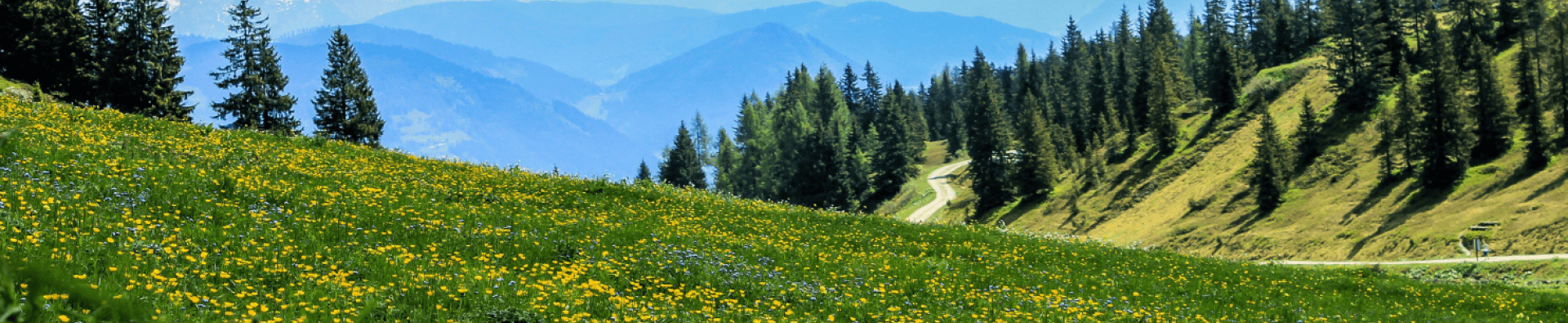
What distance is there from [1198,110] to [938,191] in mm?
33215

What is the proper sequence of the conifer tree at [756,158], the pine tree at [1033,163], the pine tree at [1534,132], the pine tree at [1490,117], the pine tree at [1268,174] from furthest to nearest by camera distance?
the conifer tree at [756,158] < the pine tree at [1033,163] < the pine tree at [1268,174] < the pine tree at [1490,117] < the pine tree at [1534,132]

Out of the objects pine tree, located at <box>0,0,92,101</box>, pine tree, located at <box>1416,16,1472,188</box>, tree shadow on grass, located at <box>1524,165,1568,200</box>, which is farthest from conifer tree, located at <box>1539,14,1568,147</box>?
pine tree, located at <box>0,0,92,101</box>

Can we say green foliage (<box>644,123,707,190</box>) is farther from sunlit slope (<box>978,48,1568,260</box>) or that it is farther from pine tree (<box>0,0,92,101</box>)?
pine tree (<box>0,0,92,101</box>)

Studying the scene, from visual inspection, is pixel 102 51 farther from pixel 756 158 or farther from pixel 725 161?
pixel 725 161

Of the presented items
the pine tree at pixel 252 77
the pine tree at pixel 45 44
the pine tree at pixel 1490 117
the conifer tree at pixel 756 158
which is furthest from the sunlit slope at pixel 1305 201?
the pine tree at pixel 45 44

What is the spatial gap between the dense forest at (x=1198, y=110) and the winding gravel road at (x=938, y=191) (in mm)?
4791

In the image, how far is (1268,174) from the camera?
6544 centimetres

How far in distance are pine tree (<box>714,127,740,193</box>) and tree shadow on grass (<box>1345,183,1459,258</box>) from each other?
250 feet

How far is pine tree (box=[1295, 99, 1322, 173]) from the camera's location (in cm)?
7294

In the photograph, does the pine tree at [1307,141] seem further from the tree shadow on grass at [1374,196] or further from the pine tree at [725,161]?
the pine tree at [725,161]

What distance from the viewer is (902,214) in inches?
3797

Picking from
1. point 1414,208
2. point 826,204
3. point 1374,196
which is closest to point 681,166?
point 826,204

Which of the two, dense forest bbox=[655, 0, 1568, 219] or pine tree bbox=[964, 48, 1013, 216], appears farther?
pine tree bbox=[964, 48, 1013, 216]

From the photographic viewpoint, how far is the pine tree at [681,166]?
352ft
